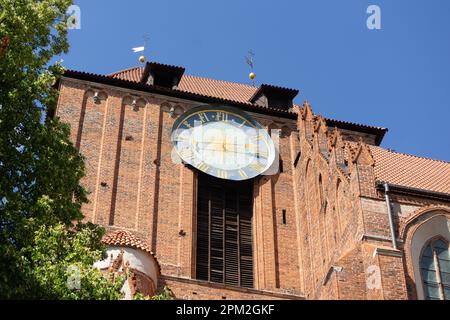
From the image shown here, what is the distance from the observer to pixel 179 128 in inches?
1180

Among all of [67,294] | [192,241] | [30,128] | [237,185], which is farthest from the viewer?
[237,185]

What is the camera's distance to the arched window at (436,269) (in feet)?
71.7

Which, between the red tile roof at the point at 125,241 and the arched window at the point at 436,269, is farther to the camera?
the red tile roof at the point at 125,241

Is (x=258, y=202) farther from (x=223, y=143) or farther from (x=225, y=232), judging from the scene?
(x=223, y=143)

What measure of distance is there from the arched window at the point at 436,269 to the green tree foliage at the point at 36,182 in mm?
9231

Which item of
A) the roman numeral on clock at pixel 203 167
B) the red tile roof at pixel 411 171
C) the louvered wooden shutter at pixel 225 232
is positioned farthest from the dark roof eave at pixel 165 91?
the red tile roof at pixel 411 171

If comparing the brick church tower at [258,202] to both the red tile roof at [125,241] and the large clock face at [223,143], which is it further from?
the large clock face at [223,143]

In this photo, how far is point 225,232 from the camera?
2781cm

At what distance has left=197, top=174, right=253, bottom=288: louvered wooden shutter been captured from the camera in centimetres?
2667

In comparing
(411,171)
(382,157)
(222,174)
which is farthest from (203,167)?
(411,171)

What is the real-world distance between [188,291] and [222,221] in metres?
3.67

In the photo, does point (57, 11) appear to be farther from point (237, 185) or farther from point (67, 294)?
point (237, 185)

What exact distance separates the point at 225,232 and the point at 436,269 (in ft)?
24.6
